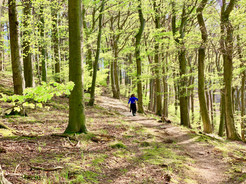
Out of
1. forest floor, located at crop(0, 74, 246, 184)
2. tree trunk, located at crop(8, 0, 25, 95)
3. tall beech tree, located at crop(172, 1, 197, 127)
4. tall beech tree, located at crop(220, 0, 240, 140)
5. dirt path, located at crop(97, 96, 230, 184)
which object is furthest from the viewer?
tall beech tree, located at crop(172, 1, 197, 127)

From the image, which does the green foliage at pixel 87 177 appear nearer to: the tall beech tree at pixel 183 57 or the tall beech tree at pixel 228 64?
the tall beech tree at pixel 183 57

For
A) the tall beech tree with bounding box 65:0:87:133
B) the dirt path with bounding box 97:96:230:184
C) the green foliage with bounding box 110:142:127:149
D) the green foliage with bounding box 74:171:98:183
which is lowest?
the dirt path with bounding box 97:96:230:184

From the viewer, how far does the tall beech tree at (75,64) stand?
20.5 ft

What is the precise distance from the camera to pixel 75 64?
249 inches

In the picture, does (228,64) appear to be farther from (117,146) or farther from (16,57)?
(16,57)

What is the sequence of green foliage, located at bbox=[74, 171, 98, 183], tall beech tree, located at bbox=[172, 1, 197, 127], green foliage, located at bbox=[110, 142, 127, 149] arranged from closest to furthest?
green foliage, located at bbox=[74, 171, 98, 183] → green foliage, located at bbox=[110, 142, 127, 149] → tall beech tree, located at bbox=[172, 1, 197, 127]

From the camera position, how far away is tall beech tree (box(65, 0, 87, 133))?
247 inches

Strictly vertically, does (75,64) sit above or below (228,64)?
below

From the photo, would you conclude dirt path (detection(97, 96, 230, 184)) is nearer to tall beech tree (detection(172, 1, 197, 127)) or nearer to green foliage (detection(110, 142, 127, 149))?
green foliage (detection(110, 142, 127, 149))

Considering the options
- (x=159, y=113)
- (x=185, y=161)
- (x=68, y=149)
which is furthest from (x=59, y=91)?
(x=159, y=113)

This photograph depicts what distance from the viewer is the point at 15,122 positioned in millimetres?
7223

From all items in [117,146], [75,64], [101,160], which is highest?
[75,64]

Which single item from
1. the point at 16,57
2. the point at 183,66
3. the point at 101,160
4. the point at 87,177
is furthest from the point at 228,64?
the point at 16,57

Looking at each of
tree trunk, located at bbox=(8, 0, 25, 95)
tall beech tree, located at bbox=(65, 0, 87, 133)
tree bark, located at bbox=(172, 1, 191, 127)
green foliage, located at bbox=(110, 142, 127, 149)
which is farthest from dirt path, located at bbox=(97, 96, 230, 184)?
tree trunk, located at bbox=(8, 0, 25, 95)
